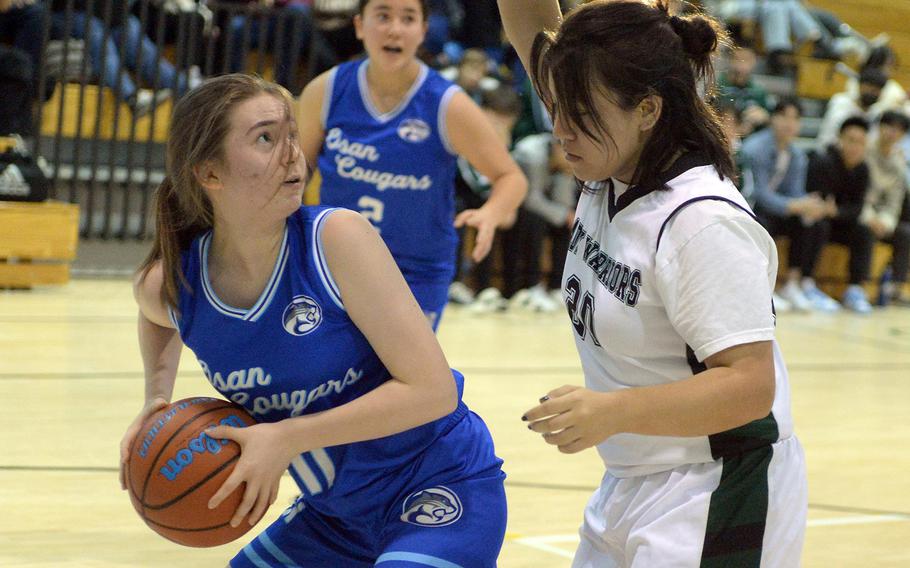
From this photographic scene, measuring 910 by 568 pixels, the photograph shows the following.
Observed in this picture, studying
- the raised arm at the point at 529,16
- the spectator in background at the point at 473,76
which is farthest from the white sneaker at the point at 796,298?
the raised arm at the point at 529,16

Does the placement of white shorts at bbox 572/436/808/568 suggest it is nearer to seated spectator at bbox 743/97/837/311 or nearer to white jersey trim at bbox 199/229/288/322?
white jersey trim at bbox 199/229/288/322

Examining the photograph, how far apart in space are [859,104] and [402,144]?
26.3 ft

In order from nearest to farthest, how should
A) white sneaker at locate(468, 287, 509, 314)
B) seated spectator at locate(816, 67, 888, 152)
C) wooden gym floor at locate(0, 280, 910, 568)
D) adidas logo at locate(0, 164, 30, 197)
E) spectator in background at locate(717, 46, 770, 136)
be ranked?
wooden gym floor at locate(0, 280, 910, 568) < adidas logo at locate(0, 164, 30, 197) < white sneaker at locate(468, 287, 509, 314) < spectator in background at locate(717, 46, 770, 136) < seated spectator at locate(816, 67, 888, 152)

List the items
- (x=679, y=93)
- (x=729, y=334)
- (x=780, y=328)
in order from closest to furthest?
(x=729, y=334), (x=679, y=93), (x=780, y=328)

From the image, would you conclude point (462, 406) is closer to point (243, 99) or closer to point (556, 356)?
point (243, 99)

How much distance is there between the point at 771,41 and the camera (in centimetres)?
1193

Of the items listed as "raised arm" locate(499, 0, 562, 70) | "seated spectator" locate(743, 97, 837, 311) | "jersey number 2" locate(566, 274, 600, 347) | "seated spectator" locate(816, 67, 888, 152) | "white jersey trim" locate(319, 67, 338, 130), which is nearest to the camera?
"jersey number 2" locate(566, 274, 600, 347)

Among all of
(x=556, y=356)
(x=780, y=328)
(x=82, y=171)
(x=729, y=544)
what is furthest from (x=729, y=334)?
(x=82, y=171)

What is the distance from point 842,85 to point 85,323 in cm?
877

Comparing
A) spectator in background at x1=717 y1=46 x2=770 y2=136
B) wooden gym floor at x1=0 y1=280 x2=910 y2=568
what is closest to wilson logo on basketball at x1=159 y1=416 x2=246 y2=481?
wooden gym floor at x1=0 y1=280 x2=910 y2=568

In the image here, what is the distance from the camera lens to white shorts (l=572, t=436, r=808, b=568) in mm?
1833

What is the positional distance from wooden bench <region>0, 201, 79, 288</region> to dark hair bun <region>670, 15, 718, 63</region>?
20.6 feet

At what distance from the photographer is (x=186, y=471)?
199cm

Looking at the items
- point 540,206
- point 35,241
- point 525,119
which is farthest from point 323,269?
point 525,119
